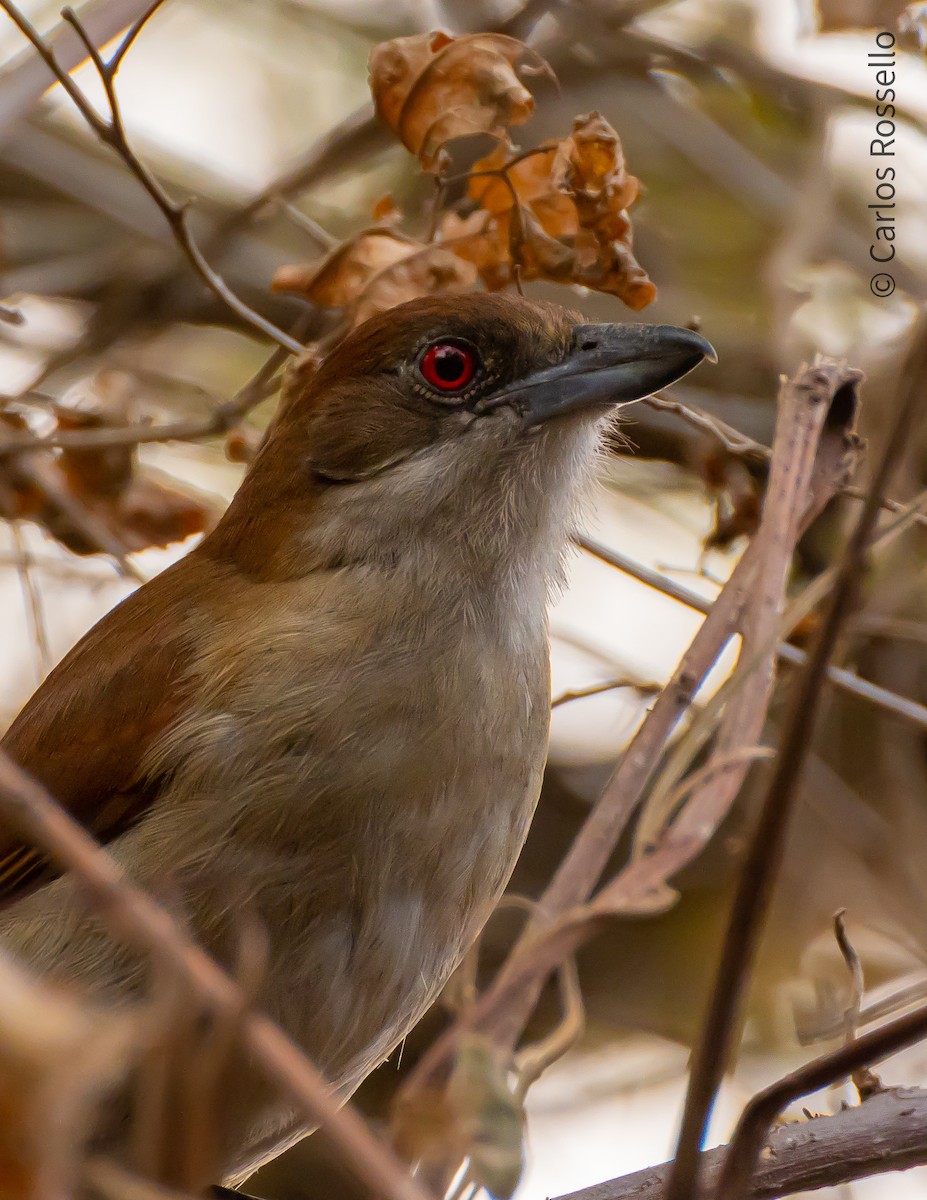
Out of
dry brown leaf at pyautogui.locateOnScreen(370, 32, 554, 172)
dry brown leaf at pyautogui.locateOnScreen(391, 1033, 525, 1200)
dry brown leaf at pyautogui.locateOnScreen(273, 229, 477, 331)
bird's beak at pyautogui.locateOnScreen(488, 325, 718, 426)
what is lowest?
dry brown leaf at pyautogui.locateOnScreen(391, 1033, 525, 1200)

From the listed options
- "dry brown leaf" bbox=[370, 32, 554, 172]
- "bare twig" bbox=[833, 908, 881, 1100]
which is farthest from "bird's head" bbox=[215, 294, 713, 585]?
"bare twig" bbox=[833, 908, 881, 1100]

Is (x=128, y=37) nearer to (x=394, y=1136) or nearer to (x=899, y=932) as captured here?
(x=394, y=1136)

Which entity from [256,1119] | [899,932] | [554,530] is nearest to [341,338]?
[554,530]

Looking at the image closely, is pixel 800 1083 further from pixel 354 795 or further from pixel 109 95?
pixel 109 95

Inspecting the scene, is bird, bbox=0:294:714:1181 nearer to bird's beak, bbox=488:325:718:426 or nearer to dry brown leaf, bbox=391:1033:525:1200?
bird's beak, bbox=488:325:718:426

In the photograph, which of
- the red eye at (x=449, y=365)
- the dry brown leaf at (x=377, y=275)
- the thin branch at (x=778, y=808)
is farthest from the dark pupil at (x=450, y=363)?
the thin branch at (x=778, y=808)

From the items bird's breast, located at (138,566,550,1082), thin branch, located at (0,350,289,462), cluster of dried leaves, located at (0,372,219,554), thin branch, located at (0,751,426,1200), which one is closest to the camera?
thin branch, located at (0,751,426,1200)

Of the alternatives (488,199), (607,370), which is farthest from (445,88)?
(607,370)
